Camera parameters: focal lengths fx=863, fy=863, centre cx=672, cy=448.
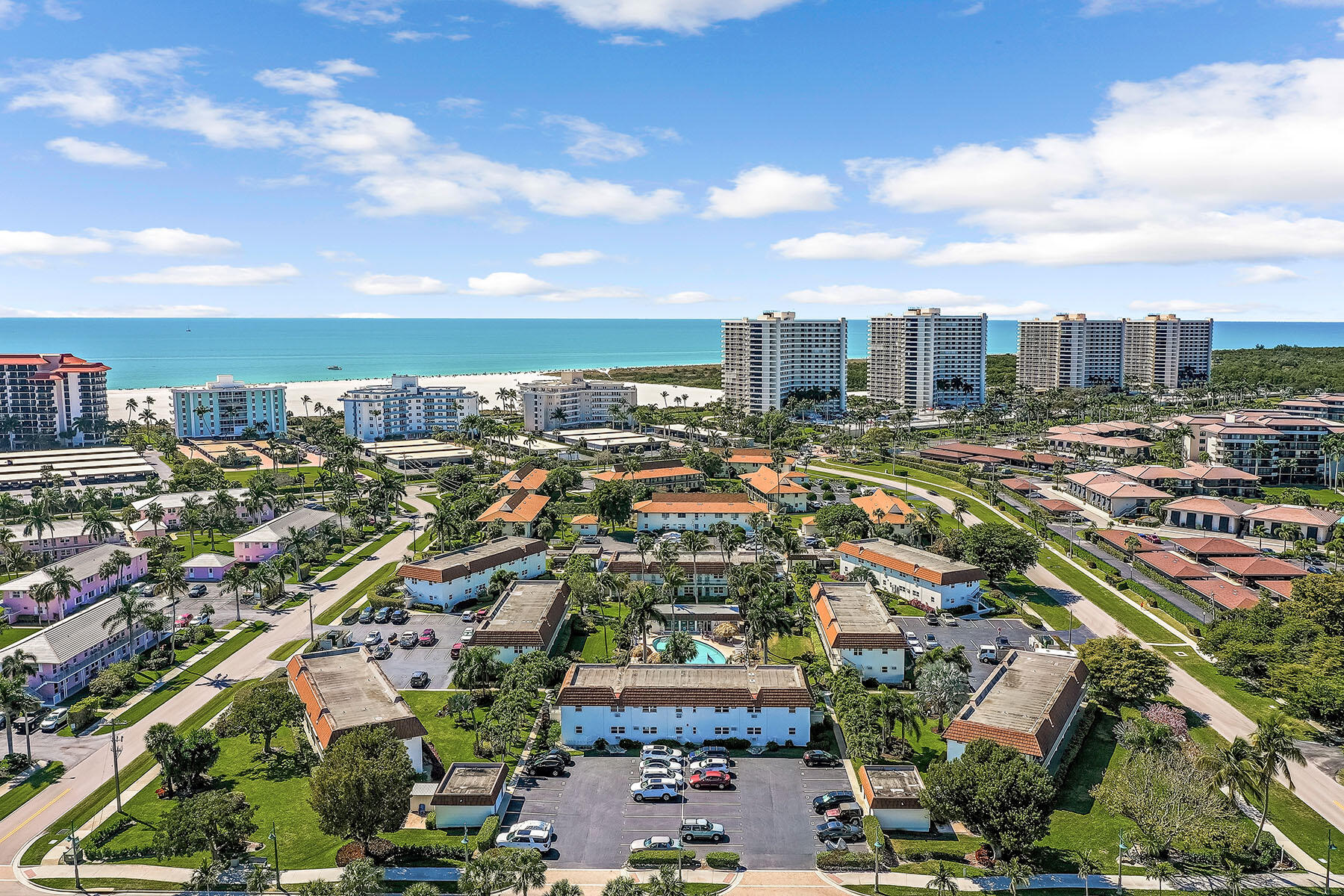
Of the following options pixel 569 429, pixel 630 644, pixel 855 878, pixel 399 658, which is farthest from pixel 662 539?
pixel 569 429

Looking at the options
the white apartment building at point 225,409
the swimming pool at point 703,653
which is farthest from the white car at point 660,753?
the white apartment building at point 225,409

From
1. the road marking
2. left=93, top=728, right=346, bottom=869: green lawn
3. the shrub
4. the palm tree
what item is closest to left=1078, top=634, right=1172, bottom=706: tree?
the palm tree

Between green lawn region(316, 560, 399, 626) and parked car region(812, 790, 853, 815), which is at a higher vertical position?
green lawn region(316, 560, 399, 626)

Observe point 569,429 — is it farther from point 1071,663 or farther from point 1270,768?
point 1270,768

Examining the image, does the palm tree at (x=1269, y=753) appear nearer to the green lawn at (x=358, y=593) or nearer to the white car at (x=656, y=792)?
the white car at (x=656, y=792)

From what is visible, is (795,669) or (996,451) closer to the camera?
(795,669)

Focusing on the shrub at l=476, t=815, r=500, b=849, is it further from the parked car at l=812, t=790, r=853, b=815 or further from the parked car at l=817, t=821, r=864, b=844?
the parked car at l=812, t=790, r=853, b=815

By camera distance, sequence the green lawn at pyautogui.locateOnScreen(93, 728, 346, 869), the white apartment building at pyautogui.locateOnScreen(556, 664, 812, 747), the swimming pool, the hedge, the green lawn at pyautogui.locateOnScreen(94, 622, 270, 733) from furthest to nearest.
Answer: the swimming pool < the green lawn at pyautogui.locateOnScreen(94, 622, 270, 733) < the white apartment building at pyautogui.locateOnScreen(556, 664, 812, 747) < the green lawn at pyautogui.locateOnScreen(93, 728, 346, 869) < the hedge
